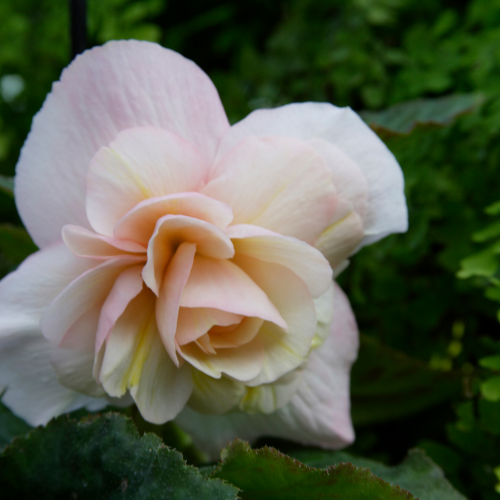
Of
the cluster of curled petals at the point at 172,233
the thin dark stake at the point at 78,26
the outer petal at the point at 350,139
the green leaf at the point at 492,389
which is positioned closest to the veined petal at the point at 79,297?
the cluster of curled petals at the point at 172,233

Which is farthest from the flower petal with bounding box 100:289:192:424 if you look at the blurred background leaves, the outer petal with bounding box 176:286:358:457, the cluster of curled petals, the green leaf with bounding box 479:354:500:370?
the green leaf with bounding box 479:354:500:370

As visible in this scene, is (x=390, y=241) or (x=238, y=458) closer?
(x=238, y=458)

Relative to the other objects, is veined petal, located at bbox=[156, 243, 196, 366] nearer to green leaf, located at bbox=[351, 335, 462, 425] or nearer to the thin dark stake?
the thin dark stake

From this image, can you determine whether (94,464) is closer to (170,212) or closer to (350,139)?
(170,212)

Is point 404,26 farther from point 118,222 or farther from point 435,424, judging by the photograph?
point 118,222

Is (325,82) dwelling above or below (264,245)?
below

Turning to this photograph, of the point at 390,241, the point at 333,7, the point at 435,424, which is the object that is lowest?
the point at 435,424

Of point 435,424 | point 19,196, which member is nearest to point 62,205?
point 19,196
